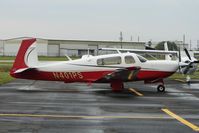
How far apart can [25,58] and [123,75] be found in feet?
16.6

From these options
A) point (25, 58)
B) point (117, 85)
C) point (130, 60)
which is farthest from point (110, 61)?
point (25, 58)

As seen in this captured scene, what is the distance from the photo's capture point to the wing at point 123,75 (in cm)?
1240

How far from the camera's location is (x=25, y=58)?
1332 centimetres

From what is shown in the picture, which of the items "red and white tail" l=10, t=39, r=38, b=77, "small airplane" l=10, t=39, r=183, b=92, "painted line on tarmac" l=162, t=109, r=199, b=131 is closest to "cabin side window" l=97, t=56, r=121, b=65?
"small airplane" l=10, t=39, r=183, b=92

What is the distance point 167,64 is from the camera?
13.5m

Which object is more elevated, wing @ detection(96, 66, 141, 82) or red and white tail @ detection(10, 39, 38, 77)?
red and white tail @ detection(10, 39, 38, 77)

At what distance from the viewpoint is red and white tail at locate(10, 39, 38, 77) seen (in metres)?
13.2

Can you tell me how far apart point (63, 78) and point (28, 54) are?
7.18 ft

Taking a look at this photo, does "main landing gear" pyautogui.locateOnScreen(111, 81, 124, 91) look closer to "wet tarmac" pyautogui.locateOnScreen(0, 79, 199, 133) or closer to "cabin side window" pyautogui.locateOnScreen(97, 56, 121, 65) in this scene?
"cabin side window" pyautogui.locateOnScreen(97, 56, 121, 65)

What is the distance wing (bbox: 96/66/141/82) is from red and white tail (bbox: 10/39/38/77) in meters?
3.60

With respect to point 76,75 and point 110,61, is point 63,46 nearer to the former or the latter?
point 76,75

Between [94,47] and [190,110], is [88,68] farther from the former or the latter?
[94,47]

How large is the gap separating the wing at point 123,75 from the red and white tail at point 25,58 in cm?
360

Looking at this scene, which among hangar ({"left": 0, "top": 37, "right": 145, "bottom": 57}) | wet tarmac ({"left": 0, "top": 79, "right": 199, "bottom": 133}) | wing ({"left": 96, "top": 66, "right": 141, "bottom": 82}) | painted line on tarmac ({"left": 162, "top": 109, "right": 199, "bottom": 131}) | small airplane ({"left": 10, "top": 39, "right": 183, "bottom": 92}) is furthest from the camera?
hangar ({"left": 0, "top": 37, "right": 145, "bottom": 57})
